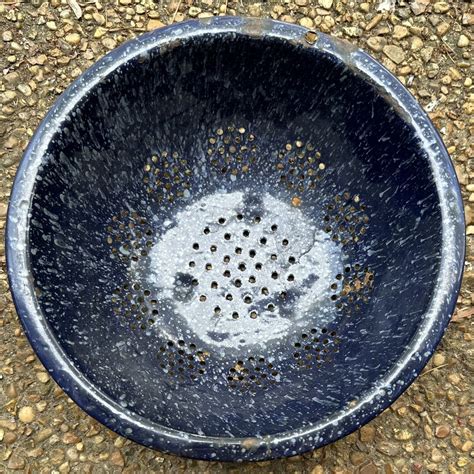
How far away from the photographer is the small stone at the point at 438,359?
2.16 metres

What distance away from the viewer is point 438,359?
2160mm

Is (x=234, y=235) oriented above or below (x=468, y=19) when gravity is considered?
below

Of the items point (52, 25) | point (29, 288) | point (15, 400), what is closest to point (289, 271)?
point (29, 288)

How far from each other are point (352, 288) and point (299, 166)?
1.23 ft

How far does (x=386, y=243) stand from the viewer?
74.9 inches

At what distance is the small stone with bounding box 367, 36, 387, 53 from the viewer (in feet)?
7.45

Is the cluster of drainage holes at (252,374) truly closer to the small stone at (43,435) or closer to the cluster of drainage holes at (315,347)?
the cluster of drainage holes at (315,347)

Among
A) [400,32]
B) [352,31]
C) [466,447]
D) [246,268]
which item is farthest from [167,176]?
[466,447]

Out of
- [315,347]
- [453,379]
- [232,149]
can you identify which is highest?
[232,149]

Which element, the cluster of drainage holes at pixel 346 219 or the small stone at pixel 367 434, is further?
the small stone at pixel 367 434

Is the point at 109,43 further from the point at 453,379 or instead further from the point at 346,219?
the point at 453,379

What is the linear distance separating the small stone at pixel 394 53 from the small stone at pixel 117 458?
1453mm

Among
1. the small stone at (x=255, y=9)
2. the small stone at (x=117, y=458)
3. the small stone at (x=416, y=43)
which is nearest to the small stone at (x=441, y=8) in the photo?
the small stone at (x=416, y=43)

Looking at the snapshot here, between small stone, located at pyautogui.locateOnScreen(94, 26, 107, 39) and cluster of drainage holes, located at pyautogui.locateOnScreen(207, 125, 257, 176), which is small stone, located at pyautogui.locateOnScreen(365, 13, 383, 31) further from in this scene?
small stone, located at pyautogui.locateOnScreen(94, 26, 107, 39)
